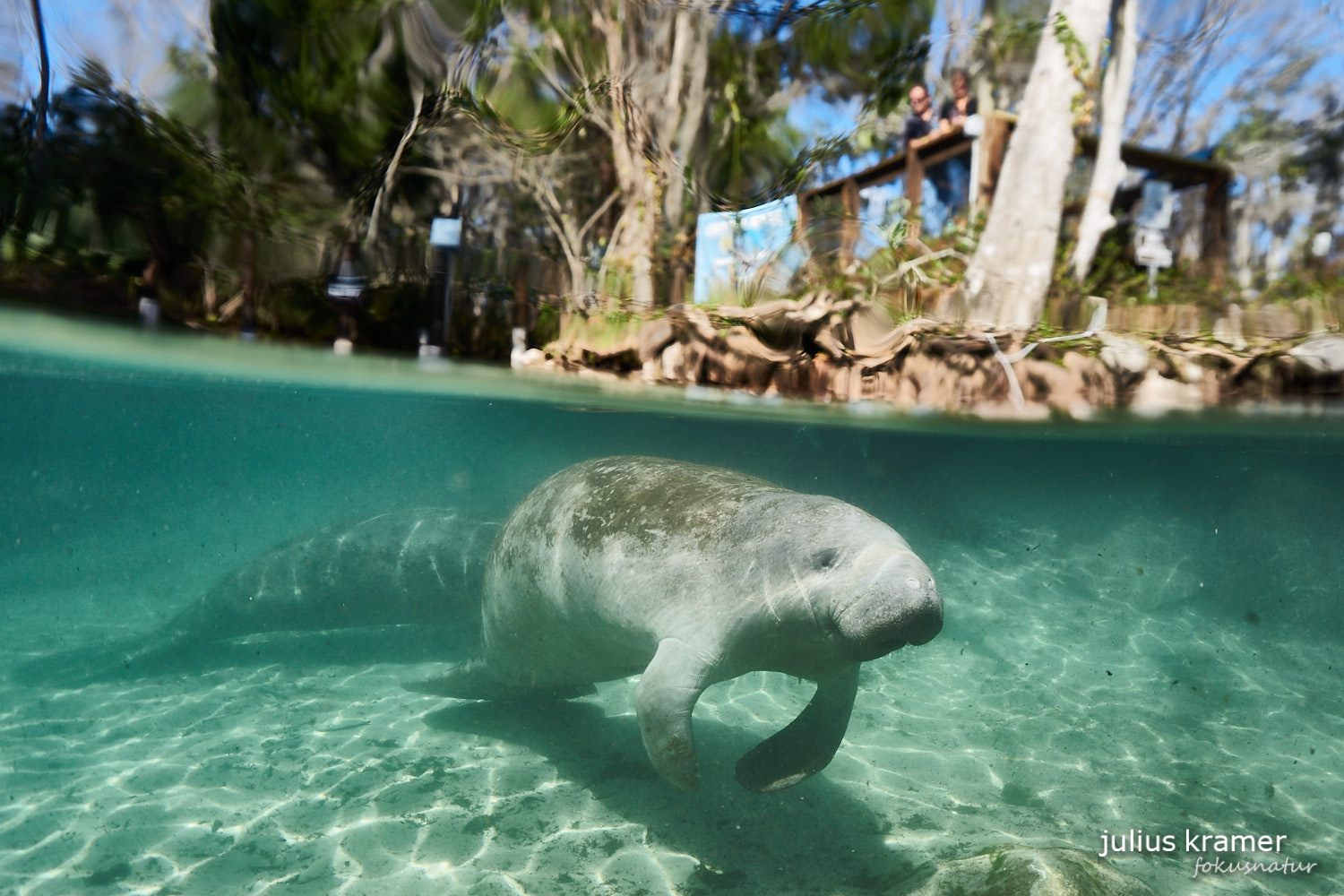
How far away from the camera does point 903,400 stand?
4.39 m

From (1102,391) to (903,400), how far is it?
1.13m

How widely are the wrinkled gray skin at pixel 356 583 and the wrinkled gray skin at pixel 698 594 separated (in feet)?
6.72

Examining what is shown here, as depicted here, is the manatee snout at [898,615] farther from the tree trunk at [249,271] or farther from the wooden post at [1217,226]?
the tree trunk at [249,271]

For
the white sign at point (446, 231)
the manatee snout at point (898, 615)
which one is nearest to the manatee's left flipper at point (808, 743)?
the manatee snout at point (898, 615)

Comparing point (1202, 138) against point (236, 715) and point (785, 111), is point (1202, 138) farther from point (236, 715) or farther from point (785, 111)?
point (236, 715)

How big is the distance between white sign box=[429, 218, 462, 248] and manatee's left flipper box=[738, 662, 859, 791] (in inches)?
114

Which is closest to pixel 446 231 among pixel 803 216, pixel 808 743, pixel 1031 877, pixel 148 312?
pixel 803 216

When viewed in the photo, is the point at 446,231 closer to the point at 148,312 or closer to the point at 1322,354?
the point at 148,312

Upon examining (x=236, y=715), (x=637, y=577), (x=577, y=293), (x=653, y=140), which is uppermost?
(x=653, y=140)

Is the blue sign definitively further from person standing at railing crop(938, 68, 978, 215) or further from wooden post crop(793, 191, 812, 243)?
person standing at railing crop(938, 68, 978, 215)

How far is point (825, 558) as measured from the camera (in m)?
3.55

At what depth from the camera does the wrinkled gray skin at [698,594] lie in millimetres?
3473

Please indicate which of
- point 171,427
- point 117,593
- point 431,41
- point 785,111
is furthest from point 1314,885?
point 171,427

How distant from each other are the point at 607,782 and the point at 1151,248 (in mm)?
4211
